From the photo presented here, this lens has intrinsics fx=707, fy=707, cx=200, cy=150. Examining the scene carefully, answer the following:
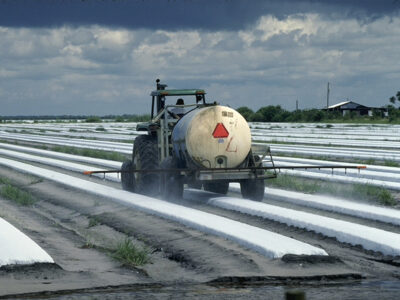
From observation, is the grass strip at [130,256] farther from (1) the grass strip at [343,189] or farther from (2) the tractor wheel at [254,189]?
(1) the grass strip at [343,189]

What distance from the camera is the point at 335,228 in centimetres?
891

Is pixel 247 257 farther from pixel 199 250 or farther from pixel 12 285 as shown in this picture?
pixel 12 285

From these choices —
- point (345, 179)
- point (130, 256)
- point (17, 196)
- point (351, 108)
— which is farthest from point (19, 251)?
point (351, 108)

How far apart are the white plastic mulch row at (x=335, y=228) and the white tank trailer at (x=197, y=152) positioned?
0.73m

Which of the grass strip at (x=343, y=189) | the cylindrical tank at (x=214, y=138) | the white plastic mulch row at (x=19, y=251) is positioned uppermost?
the cylindrical tank at (x=214, y=138)

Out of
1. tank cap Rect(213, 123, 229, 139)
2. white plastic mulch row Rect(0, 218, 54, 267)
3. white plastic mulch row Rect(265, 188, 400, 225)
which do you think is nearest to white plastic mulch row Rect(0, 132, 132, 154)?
white plastic mulch row Rect(265, 188, 400, 225)

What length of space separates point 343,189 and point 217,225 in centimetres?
506

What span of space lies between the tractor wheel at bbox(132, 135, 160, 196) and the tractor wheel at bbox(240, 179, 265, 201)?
1.72 metres

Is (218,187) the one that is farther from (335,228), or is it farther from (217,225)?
(335,228)

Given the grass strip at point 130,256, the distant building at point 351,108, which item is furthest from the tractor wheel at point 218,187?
the distant building at point 351,108

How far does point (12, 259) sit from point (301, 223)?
13.0ft

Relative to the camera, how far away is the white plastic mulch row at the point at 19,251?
7.10 metres

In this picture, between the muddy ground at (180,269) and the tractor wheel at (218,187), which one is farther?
the tractor wheel at (218,187)

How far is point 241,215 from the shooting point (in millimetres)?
10641
